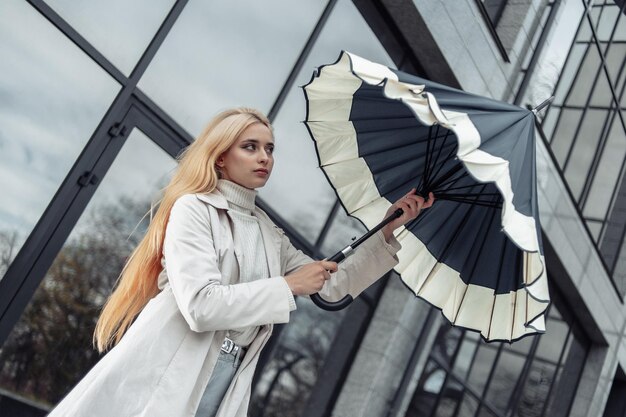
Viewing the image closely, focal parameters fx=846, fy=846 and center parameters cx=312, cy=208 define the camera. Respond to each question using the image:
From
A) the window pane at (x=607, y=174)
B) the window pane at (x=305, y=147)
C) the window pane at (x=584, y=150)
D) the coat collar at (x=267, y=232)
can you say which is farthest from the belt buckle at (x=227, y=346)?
the window pane at (x=607, y=174)

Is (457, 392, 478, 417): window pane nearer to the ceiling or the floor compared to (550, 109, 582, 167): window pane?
nearer to the floor

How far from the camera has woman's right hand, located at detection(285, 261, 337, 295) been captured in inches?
113

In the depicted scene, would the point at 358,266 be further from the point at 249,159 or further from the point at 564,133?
the point at 564,133

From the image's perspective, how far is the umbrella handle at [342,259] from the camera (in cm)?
314

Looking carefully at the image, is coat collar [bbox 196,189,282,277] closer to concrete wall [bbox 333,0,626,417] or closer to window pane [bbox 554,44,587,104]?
concrete wall [bbox 333,0,626,417]

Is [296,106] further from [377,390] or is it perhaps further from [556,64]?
[556,64]

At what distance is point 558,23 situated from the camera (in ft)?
35.3

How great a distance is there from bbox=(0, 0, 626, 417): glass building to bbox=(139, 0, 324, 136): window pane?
15 millimetres

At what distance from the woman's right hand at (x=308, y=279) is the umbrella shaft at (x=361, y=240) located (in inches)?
6.6

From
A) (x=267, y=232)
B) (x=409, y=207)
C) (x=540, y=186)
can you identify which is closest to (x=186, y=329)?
(x=267, y=232)

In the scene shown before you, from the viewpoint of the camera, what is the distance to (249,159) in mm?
3139

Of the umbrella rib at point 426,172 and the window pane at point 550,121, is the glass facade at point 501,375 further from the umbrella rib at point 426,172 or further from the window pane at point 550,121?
the umbrella rib at point 426,172

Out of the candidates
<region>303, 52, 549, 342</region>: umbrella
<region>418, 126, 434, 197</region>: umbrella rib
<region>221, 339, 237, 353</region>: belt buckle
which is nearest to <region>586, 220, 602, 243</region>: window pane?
<region>303, 52, 549, 342</region>: umbrella

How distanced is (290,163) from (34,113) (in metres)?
2.58
